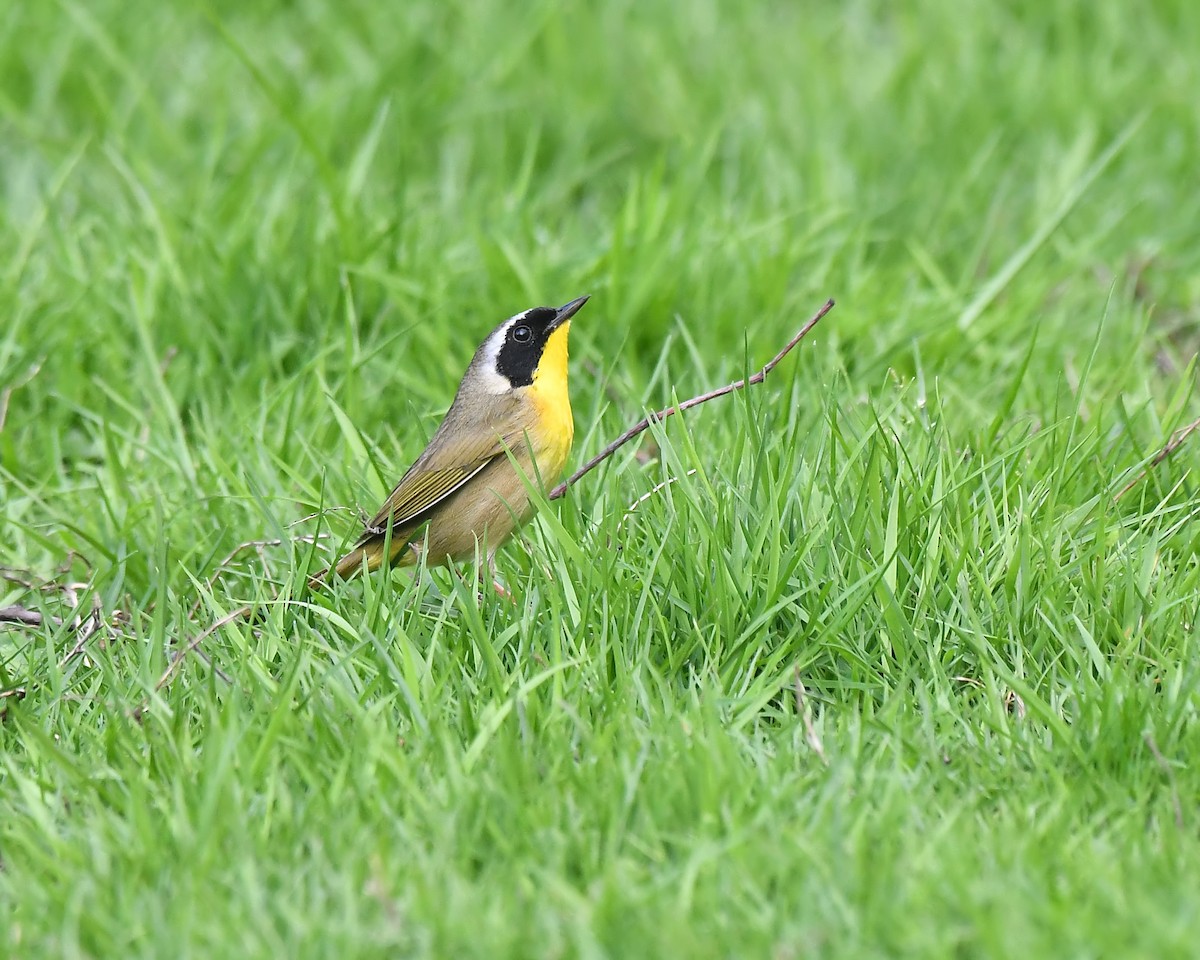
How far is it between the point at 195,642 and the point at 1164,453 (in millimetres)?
2784

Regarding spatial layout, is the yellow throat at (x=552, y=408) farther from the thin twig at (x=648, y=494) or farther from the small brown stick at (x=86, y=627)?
the small brown stick at (x=86, y=627)

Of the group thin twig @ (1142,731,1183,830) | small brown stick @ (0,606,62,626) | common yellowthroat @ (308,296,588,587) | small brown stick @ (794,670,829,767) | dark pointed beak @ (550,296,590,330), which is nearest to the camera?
thin twig @ (1142,731,1183,830)

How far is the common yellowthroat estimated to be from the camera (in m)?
4.82

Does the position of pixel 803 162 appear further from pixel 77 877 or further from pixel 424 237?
pixel 77 877

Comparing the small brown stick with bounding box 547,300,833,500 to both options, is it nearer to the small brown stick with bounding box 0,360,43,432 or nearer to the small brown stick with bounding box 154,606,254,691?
the small brown stick with bounding box 154,606,254,691

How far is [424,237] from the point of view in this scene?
21.7 feet

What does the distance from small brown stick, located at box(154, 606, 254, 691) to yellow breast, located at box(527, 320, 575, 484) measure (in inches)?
43.5

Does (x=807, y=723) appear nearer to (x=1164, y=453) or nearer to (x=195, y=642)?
(x=195, y=642)

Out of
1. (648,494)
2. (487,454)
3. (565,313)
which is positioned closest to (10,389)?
(487,454)

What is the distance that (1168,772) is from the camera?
3369 millimetres

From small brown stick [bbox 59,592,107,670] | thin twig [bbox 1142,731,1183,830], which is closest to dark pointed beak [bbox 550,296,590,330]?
small brown stick [bbox 59,592,107,670]

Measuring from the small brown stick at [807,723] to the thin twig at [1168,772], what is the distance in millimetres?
691

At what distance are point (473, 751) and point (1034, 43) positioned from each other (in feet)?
20.4

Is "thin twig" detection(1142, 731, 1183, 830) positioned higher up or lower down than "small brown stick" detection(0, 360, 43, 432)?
lower down
